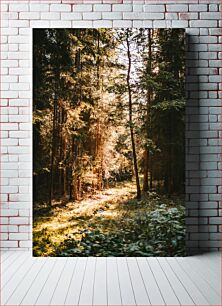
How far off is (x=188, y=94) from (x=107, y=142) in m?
0.92

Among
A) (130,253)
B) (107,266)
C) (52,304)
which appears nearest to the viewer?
(52,304)

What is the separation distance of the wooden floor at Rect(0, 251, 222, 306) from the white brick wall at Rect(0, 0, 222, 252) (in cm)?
35

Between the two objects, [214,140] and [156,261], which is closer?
[156,261]

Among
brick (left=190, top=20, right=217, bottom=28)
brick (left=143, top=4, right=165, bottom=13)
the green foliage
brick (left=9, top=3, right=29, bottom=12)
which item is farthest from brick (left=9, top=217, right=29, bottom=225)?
brick (left=190, top=20, right=217, bottom=28)

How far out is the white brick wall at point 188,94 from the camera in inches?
204

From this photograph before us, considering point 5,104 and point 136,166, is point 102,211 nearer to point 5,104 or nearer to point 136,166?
point 136,166

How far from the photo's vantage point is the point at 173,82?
16.7ft

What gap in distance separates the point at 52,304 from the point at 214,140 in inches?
94.6

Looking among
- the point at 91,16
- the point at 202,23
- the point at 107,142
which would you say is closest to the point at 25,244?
the point at 107,142

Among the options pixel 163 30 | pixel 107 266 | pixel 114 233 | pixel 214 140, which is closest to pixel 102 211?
pixel 114 233

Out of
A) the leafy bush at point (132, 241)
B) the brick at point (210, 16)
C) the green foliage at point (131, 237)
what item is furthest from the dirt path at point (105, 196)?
the brick at point (210, 16)

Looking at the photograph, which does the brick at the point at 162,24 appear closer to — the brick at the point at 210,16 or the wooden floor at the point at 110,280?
the brick at the point at 210,16

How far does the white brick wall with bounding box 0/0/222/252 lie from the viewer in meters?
5.18

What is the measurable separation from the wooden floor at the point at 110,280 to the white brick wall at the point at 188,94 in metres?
0.35
